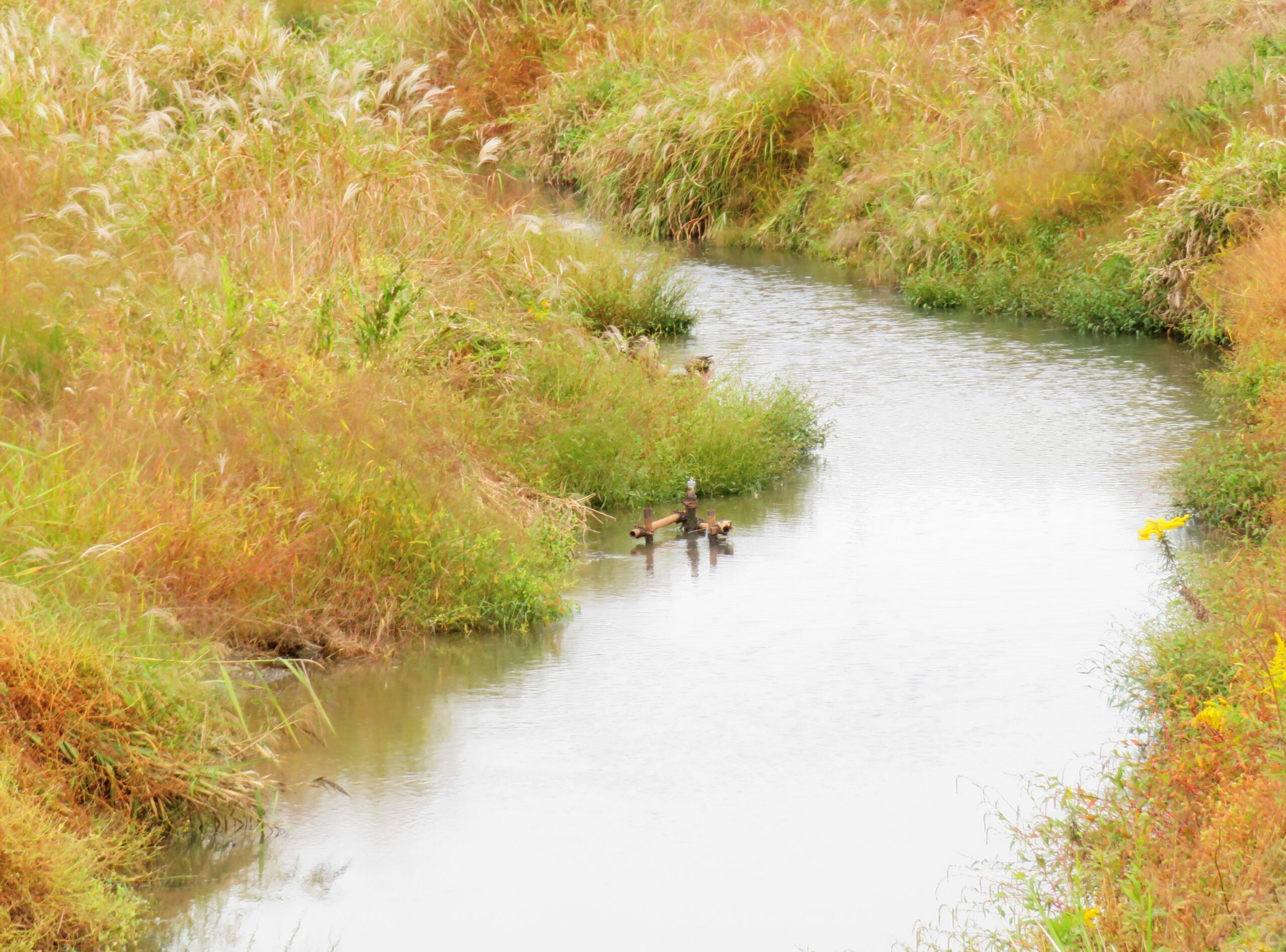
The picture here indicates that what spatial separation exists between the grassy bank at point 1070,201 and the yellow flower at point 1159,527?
0.68 feet

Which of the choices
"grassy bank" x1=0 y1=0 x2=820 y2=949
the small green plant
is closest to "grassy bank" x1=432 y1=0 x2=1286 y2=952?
"grassy bank" x1=0 y1=0 x2=820 y2=949

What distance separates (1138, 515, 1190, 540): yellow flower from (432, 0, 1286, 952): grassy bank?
207mm

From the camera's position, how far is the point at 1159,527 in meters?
8.98

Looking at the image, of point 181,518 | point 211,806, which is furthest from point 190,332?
point 211,806

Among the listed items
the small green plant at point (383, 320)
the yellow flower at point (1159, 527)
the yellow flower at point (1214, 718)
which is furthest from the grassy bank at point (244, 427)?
the yellow flower at point (1214, 718)

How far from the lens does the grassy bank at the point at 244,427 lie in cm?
560

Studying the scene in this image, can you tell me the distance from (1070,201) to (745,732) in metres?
10.6

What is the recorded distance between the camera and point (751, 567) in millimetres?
8961

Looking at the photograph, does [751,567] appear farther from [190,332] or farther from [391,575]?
[190,332]

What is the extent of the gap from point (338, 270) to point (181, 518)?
2.98 m

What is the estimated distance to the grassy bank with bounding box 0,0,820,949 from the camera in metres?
5.60

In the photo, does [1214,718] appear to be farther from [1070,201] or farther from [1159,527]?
[1070,201]

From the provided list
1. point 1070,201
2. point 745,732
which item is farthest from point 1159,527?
point 1070,201

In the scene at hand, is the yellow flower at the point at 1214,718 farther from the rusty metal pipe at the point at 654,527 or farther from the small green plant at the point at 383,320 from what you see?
the small green plant at the point at 383,320
